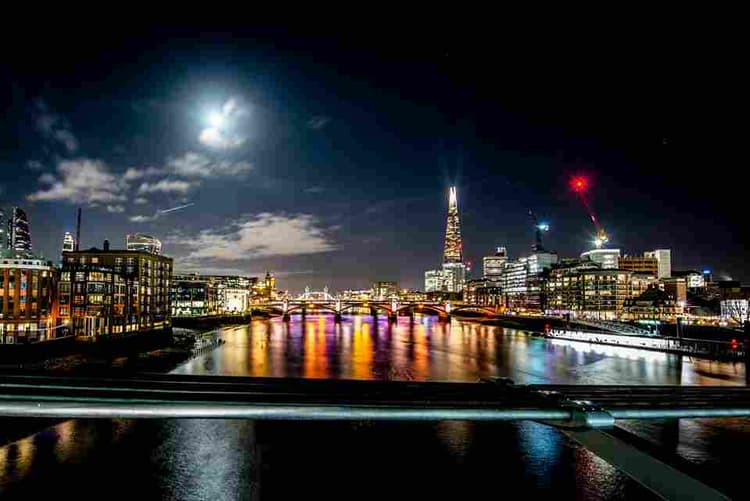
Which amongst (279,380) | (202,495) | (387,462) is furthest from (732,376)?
(279,380)

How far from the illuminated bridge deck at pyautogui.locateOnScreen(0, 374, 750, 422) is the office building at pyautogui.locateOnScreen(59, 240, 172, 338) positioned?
5856 centimetres

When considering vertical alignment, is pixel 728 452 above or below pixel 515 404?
below

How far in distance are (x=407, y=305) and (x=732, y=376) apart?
89739mm

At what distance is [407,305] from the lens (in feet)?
404

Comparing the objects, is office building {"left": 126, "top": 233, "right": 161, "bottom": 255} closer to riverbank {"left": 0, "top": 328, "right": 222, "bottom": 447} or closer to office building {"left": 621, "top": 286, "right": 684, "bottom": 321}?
riverbank {"left": 0, "top": 328, "right": 222, "bottom": 447}

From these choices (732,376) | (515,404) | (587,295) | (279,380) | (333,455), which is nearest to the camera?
(515,404)

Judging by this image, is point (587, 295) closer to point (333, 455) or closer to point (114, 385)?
point (333, 455)

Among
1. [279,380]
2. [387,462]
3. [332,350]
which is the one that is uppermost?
[279,380]

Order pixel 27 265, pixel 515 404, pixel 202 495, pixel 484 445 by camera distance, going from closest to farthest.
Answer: pixel 515 404 → pixel 202 495 → pixel 484 445 → pixel 27 265

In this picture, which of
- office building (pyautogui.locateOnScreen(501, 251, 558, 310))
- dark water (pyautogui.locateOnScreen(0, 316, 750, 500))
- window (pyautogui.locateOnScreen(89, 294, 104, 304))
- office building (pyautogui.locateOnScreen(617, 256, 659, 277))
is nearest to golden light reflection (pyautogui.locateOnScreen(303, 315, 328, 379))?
dark water (pyautogui.locateOnScreen(0, 316, 750, 500))

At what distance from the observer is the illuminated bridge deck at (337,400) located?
8.64 feet

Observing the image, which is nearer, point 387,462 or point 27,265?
point 387,462

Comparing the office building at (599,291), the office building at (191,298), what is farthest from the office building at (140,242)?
the office building at (599,291)

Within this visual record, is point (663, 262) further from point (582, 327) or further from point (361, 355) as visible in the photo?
point (361, 355)
